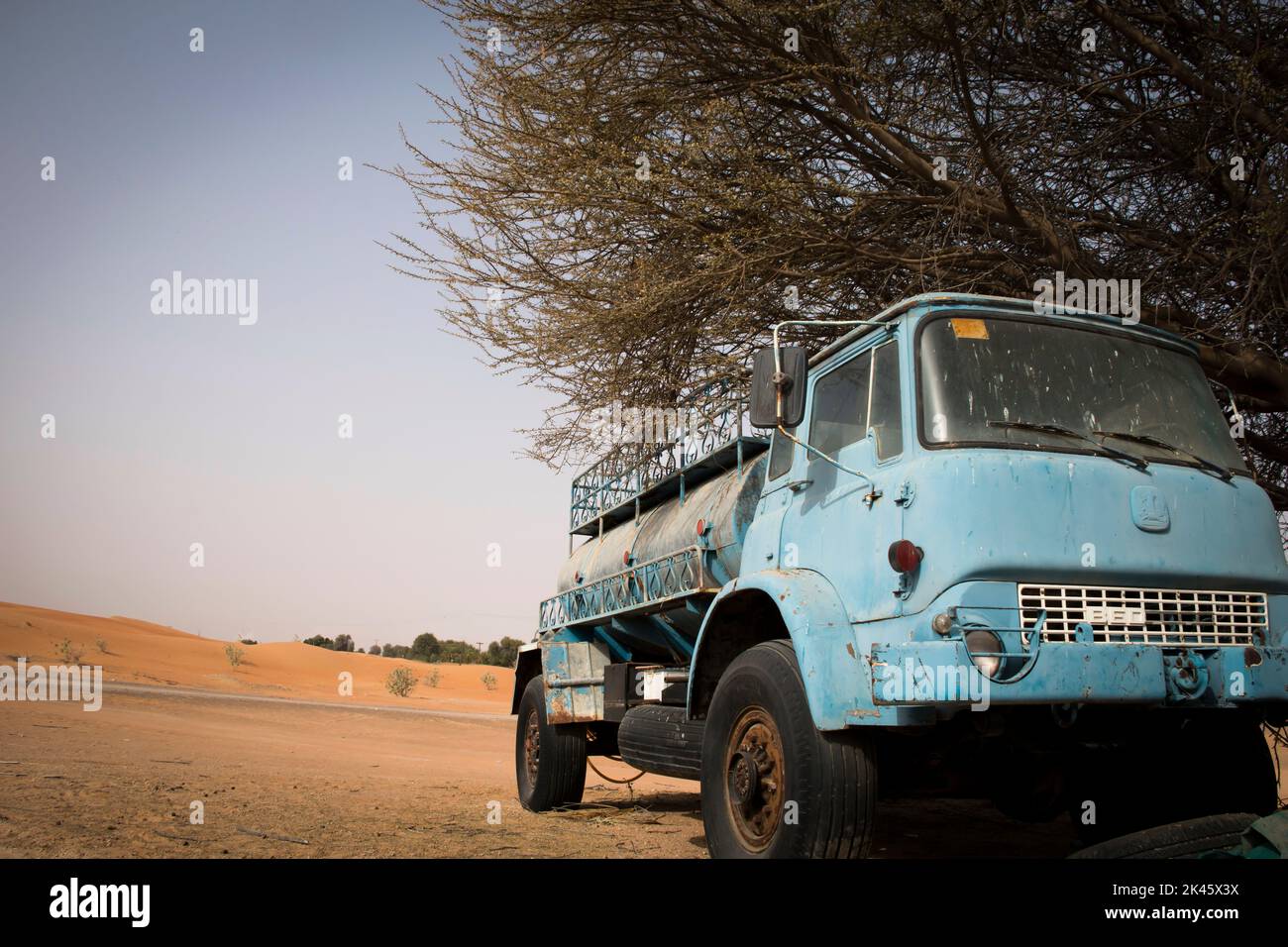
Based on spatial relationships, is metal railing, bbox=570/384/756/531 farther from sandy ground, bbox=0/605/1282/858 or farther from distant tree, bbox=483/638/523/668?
distant tree, bbox=483/638/523/668

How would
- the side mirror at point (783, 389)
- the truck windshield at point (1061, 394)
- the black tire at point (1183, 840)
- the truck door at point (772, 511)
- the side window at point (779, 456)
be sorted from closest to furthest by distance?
the black tire at point (1183, 840)
the truck windshield at point (1061, 394)
the side mirror at point (783, 389)
the truck door at point (772, 511)
the side window at point (779, 456)

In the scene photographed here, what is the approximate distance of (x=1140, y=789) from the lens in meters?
5.25

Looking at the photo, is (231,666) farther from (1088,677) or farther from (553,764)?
(1088,677)

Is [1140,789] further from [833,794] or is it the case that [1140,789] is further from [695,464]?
[695,464]

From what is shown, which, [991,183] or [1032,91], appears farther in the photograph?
[1032,91]

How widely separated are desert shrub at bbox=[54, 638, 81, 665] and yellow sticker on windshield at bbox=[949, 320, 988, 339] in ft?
118

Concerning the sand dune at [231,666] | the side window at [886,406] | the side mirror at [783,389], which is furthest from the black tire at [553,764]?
the sand dune at [231,666]

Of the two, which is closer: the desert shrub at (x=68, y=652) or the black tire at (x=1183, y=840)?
the black tire at (x=1183, y=840)

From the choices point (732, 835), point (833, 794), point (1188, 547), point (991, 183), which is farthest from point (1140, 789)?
point (991, 183)

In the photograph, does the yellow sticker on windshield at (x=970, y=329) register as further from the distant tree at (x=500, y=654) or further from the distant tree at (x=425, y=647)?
the distant tree at (x=425, y=647)

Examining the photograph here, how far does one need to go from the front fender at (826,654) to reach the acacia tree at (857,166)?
13.6 ft

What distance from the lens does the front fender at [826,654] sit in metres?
4.55

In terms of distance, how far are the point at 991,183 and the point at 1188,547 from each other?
5155 millimetres

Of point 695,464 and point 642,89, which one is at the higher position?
point 642,89
